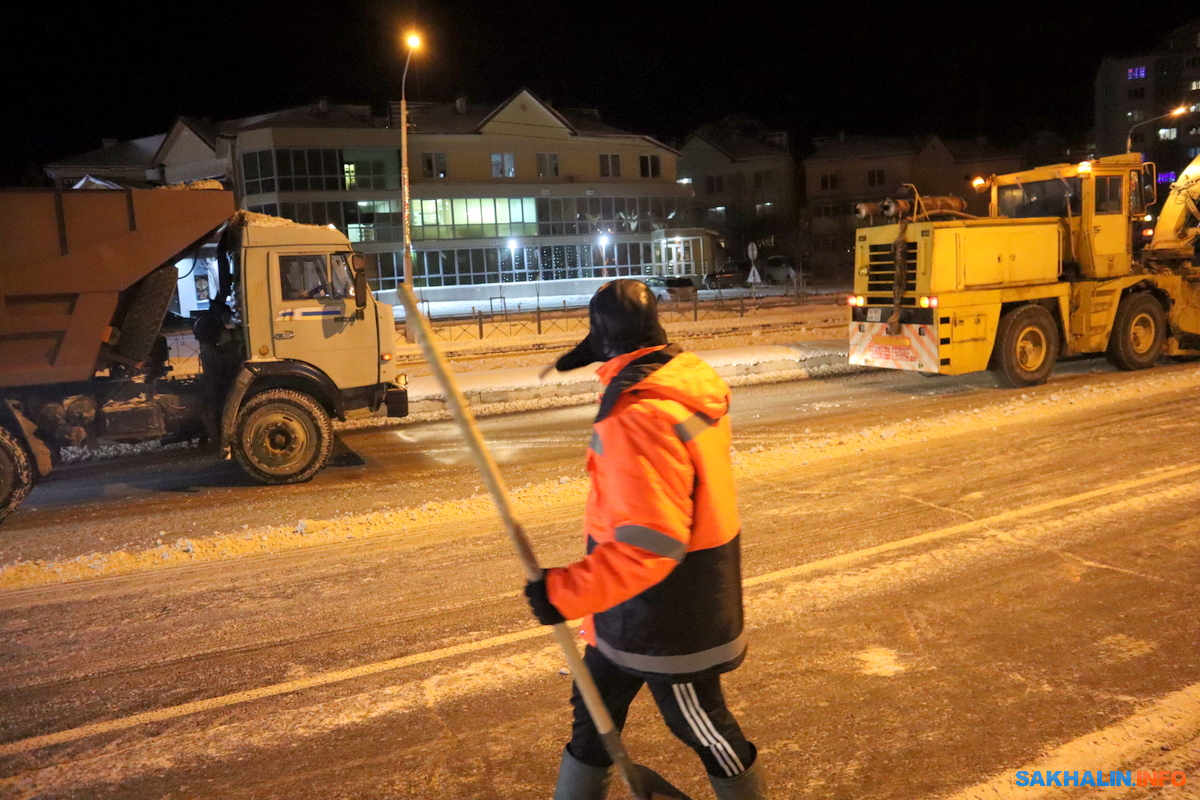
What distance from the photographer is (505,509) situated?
2559 mm

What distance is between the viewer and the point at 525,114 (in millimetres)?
51188

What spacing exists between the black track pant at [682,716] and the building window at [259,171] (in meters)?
47.3

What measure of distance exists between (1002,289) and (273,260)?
10.5 m

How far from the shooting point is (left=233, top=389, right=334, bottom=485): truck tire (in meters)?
9.48

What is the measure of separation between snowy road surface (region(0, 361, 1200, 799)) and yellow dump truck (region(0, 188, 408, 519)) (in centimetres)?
67

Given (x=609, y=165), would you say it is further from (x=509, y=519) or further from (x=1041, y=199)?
(x=509, y=519)

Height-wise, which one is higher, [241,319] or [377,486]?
[241,319]

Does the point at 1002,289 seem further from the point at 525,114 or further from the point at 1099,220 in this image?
the point at 525,114

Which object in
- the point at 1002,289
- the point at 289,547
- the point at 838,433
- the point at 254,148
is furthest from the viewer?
the point at 254,148

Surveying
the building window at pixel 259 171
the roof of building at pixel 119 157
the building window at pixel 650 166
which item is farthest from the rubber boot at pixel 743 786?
the roof of building at pixel 119 157

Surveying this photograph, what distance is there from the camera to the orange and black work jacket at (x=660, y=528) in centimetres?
252

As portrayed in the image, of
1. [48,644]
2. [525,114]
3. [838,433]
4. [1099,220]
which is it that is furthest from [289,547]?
[525,114]

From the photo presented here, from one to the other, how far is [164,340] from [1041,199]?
44.0 feet

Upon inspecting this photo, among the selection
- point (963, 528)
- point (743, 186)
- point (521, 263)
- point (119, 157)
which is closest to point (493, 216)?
point (521, 263)
